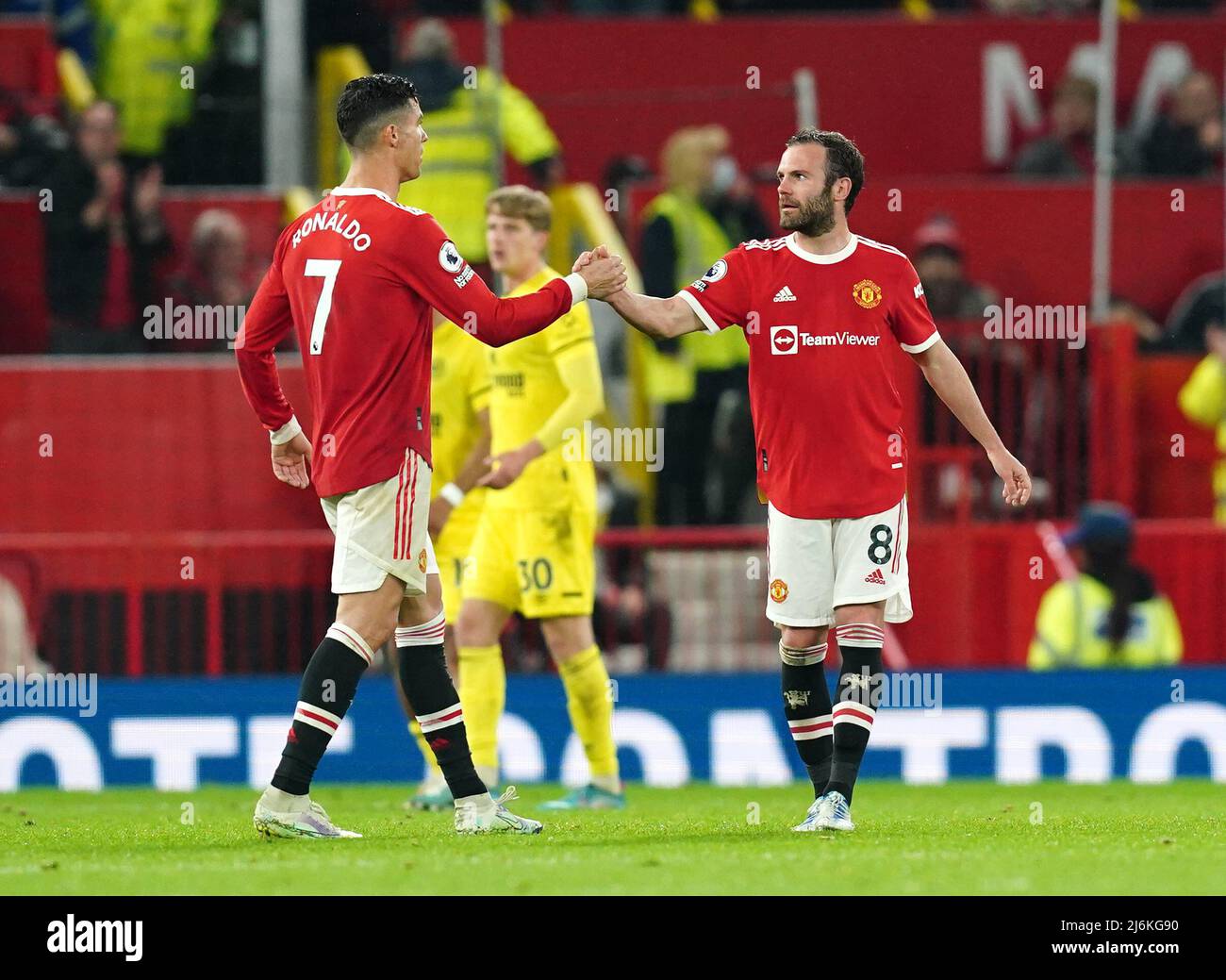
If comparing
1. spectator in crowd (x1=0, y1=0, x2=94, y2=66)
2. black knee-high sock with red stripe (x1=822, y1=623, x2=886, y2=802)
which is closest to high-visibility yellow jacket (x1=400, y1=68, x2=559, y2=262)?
spectator in crowd (x1=0, y1=0, x2=94, y2=66)

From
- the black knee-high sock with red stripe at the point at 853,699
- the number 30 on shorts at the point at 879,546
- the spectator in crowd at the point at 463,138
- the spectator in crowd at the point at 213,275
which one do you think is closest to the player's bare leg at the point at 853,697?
the black knee-high sock with red stripe at the point at 853,699

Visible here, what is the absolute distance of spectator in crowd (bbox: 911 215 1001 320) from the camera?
1442 centimetres

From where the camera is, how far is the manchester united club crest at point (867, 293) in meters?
8.05

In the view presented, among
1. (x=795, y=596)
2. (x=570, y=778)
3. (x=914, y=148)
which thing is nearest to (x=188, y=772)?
(x=570, y=778)

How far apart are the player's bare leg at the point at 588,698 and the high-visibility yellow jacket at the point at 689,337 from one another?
4200 millimetres

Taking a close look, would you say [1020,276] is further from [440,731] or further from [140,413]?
[440,731]

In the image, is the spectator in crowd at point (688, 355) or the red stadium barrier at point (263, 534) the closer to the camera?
the red stadium barrier at point (263, 534)

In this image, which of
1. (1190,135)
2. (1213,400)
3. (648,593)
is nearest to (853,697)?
(648,593)

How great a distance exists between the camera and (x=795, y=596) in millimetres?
8078

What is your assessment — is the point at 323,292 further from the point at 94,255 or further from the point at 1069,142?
the point at 1069,142

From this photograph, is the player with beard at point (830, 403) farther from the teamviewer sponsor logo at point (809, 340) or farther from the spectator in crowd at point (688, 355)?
the spectator in crowd at point (688, 355)

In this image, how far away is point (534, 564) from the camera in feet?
33.9
